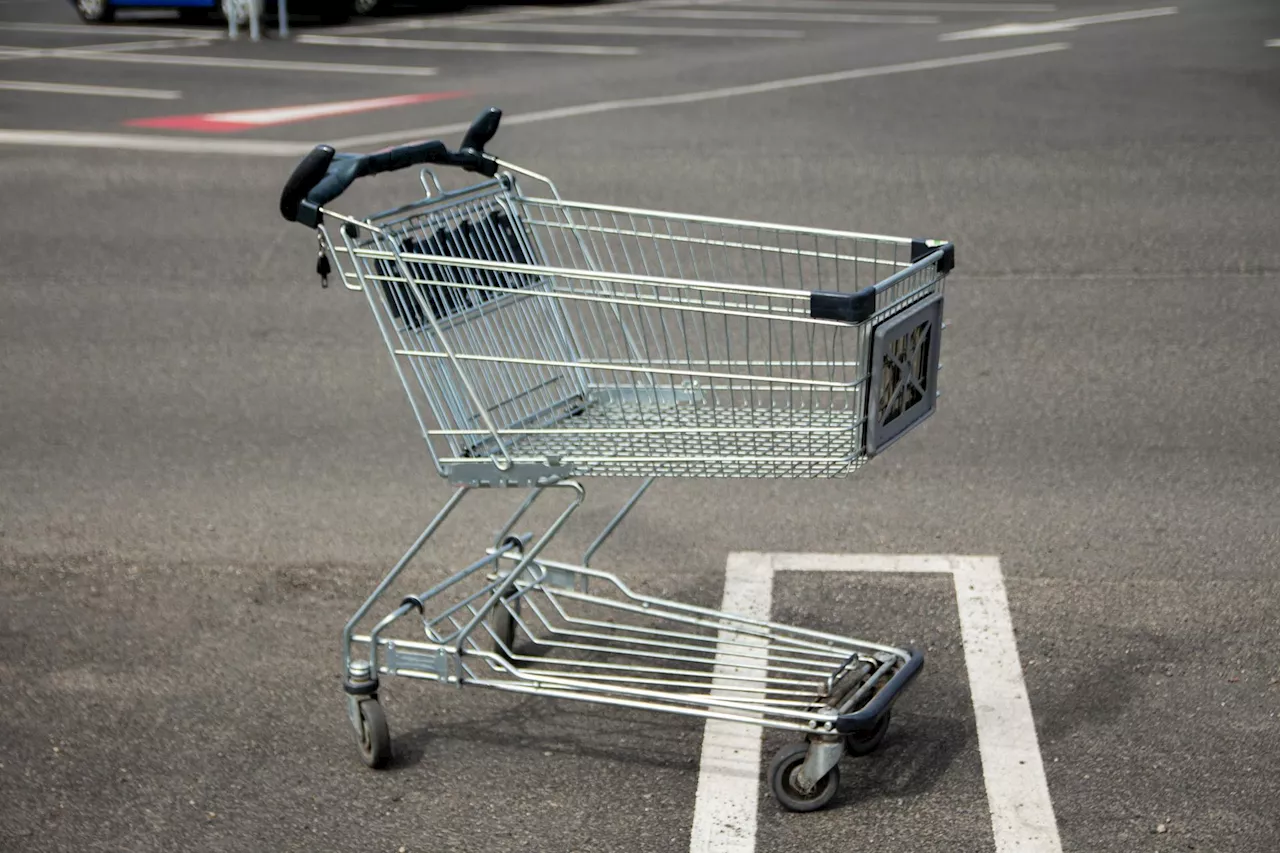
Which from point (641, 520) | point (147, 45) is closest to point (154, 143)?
point (147, 45)

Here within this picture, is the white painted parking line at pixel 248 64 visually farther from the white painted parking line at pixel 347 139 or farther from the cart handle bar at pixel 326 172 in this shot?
the cart handle bar at pixel 326 172

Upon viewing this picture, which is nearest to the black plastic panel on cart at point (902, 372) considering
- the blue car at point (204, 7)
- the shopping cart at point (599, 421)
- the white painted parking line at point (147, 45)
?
the shopping cart at point (599, 421)

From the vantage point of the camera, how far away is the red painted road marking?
13.5 m

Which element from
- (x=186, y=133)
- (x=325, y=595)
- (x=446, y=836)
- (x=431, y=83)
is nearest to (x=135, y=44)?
(x=431, y=83)

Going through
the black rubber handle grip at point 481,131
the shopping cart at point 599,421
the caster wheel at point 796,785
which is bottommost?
the caster wheel at point 796,785

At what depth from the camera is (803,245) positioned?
8.73m

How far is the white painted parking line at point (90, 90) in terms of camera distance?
15430mm

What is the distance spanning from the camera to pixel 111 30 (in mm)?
21344

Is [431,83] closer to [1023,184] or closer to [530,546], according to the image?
[1023,184]

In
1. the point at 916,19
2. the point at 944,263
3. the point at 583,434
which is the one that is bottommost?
the point at 916,19

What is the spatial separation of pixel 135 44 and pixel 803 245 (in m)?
13.6

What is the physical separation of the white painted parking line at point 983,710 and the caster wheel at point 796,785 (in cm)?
9

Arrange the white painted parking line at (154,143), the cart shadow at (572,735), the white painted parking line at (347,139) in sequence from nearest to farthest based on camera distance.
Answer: the cart shadow at (572,735)
the white painted parking line at (154,143)
the white painted parking line at (347,139)

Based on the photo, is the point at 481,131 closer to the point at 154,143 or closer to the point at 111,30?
the point at 154,143
